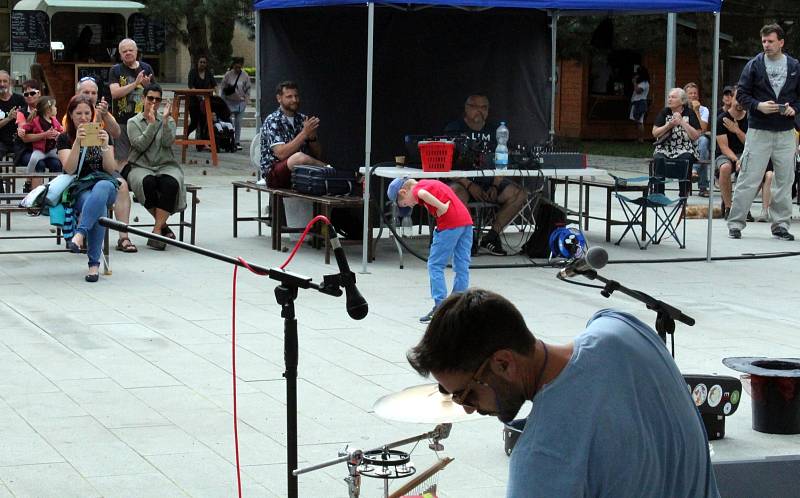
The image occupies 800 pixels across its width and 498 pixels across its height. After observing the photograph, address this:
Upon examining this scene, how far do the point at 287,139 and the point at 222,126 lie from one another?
37.2ft

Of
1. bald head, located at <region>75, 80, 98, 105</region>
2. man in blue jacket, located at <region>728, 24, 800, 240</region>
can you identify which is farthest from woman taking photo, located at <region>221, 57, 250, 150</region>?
bald head, located at <region>75, 80, 98, 105</region>

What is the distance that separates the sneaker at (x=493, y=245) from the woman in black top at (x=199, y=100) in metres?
10.7

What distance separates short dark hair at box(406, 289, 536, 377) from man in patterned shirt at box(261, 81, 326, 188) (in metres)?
9.52

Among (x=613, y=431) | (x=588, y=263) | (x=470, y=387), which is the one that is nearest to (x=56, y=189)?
(x=588, y=263)

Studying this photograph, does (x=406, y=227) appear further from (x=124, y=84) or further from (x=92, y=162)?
(x=92, y=162)

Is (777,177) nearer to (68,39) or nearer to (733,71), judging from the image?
(733,71)

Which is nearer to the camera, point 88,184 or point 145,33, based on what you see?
point 88,184

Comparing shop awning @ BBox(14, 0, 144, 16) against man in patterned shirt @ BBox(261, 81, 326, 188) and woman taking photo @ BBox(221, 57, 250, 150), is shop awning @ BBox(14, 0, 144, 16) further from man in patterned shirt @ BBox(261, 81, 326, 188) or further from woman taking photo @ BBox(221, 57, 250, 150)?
man in patterned shirt @ BBox(261, 81, 326, 188)

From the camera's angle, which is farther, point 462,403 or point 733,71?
point 733,71

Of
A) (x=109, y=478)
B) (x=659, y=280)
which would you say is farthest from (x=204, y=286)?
(x=109, y=478)

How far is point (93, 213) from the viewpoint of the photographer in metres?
10.0

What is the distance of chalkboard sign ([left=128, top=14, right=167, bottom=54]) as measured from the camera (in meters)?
27.8

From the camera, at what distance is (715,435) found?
6.00 metres

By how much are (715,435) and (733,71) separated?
2464 centimetres
